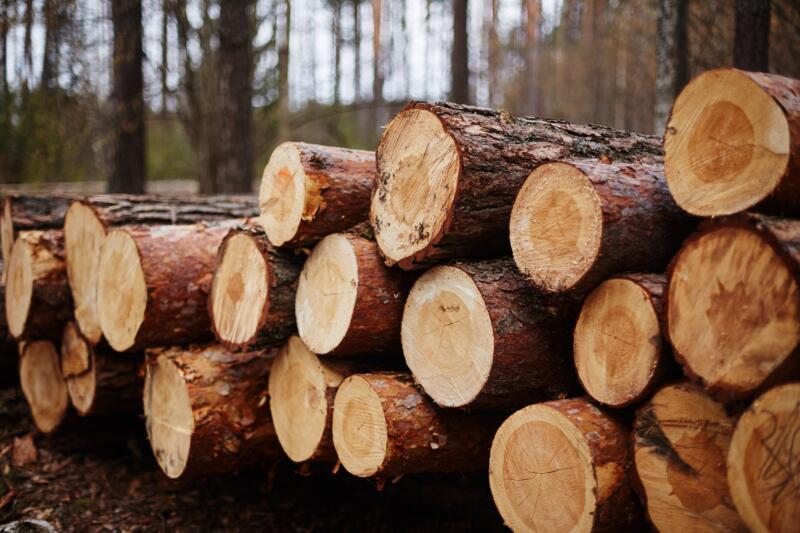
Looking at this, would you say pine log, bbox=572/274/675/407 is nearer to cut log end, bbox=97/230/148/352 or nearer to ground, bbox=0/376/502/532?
ground, bbox=0/376/502/532

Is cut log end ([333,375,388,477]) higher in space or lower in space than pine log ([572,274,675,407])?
lower

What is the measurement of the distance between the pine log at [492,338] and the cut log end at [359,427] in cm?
21

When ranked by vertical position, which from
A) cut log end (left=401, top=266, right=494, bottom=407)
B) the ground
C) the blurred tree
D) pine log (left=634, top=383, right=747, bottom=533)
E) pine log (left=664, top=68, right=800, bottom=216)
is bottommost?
the ground

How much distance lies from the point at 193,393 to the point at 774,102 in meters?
2.38

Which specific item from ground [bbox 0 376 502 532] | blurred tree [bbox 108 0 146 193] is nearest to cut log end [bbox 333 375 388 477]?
ground [bbox 0 376 502 532]

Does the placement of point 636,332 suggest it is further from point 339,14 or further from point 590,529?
point 339,14

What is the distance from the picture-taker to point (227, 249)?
288 cm

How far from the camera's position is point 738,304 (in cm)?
159

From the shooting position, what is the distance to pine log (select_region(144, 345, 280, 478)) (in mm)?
2812

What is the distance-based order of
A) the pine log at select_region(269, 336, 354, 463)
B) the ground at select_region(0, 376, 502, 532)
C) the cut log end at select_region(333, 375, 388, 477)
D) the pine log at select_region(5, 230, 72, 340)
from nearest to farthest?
the cut log end at select_region(333, 375, 388, 477) < the pine log at select_region(269, 336, 354, 463) < the ground at select_region(0, 376, 502, 532) < the pine log at select_region(5, 230, 72, 340)

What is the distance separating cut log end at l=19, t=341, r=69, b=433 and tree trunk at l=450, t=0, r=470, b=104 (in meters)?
6.35

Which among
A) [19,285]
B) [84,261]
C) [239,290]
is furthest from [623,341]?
[19,285]

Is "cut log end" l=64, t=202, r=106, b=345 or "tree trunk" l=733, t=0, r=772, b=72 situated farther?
"tree trunk" l=733, t=0, r=772, b=72

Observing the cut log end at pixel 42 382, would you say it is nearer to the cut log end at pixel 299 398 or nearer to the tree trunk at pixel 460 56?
the cut log end at pixel 299 398
